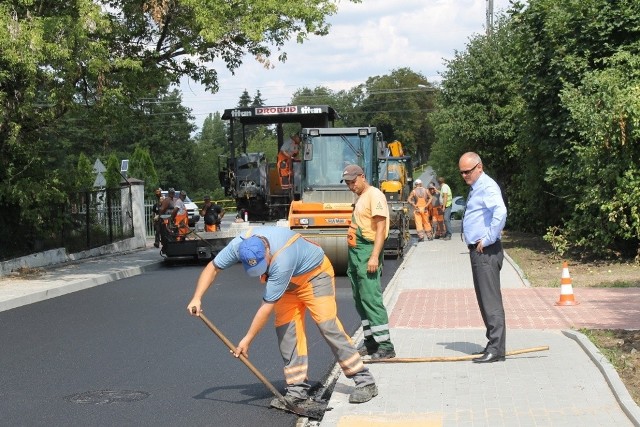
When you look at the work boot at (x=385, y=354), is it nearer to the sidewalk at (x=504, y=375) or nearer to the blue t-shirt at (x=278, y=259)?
the sidewalk at (x=504, y=375)

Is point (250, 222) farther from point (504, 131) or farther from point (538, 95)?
point (504, 131)

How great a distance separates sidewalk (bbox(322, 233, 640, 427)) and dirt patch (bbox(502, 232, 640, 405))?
0.55 ft

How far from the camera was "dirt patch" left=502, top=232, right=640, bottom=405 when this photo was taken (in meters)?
8.53

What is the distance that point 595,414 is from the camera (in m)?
6.89

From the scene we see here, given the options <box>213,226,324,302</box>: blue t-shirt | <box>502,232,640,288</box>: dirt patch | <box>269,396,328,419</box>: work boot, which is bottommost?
<box>502,232,640,288</box>: dirt patch

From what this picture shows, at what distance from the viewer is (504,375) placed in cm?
827

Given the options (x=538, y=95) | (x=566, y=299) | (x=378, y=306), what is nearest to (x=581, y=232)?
(x=538, y=95)

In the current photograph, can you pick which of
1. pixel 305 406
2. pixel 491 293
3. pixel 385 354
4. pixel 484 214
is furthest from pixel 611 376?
pixel 305 406

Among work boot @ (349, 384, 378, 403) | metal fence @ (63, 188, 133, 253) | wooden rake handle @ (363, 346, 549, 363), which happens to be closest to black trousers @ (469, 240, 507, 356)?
wooden rake handle @ (363, 346, 549, 363)

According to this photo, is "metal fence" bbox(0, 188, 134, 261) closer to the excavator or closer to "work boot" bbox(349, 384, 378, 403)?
the excavator

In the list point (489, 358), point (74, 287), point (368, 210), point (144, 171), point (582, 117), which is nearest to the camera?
point (489, 358)

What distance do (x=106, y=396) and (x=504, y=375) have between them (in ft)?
10.7

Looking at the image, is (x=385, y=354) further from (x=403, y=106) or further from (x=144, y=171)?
(x=403, y=106)

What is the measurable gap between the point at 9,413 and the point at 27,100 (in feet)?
38.8
